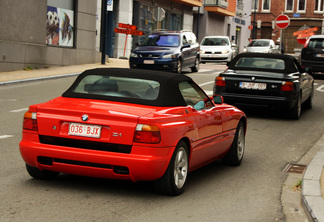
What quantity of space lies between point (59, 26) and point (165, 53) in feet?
15.1

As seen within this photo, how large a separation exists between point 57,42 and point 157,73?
1968cm

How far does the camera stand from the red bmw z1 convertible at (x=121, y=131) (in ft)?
20.6

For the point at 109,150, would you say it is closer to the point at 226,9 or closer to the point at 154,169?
the point at 154,169

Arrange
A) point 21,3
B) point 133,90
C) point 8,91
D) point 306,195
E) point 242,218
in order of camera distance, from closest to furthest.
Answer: point 242,218 < point 306,195 < point 133,90 < point 8,91 < point 21,3

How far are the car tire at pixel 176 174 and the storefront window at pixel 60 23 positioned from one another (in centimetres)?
1963

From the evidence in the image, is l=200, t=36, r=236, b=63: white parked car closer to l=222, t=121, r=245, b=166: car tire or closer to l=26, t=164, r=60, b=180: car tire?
l=222, t=121, r=245, b=166: car tire

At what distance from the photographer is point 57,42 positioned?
2642 cm

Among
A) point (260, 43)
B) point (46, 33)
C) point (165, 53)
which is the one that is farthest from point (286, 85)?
point (260, 43)

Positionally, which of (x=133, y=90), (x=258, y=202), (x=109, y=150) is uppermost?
(x=133, y=90)

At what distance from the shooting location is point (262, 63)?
47.2 ft

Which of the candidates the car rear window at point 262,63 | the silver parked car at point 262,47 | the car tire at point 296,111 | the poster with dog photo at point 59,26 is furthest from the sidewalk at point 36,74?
the silver parked car at point 262,47

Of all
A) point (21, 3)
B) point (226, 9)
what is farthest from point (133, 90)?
point (226, 9)

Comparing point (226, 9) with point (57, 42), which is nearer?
point (57, 42)

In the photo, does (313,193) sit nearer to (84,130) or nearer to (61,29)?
(84,130)
